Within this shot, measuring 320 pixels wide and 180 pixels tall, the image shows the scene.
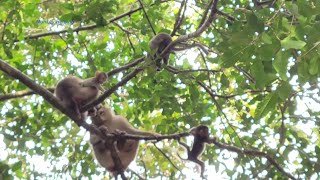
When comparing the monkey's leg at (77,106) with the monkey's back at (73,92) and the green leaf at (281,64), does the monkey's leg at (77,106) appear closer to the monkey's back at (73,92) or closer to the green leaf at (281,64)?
the monkey's back at (73,92)

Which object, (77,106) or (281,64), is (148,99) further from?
(281,64)

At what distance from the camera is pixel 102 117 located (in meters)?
6.35

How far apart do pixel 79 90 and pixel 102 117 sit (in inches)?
33.1

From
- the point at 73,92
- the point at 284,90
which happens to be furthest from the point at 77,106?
the point at 284,90

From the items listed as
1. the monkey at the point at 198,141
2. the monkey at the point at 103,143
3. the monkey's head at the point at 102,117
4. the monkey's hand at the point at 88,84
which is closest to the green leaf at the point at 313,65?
the monkey at the point at 198,141

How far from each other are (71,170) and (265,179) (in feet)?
9.12

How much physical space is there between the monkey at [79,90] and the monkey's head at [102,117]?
0.66 m

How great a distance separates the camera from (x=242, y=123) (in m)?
6.95

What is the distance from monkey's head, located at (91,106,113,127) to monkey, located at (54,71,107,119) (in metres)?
0.66

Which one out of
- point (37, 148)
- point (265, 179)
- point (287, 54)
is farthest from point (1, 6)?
point (287, 54)

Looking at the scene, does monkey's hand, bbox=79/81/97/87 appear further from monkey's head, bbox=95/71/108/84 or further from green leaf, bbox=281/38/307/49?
green leaf, bbox=281/38/307/49

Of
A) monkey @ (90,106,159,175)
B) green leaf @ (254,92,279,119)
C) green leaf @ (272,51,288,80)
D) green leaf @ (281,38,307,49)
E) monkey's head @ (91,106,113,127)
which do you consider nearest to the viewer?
green leaf @ (281,38,307,49)

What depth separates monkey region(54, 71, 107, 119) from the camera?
5492 mm

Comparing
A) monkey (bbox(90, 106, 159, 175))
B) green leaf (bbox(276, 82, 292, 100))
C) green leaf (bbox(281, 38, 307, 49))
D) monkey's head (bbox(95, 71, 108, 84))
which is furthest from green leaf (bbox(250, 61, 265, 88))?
monkey (bbox(90, 106, 159, 175))
